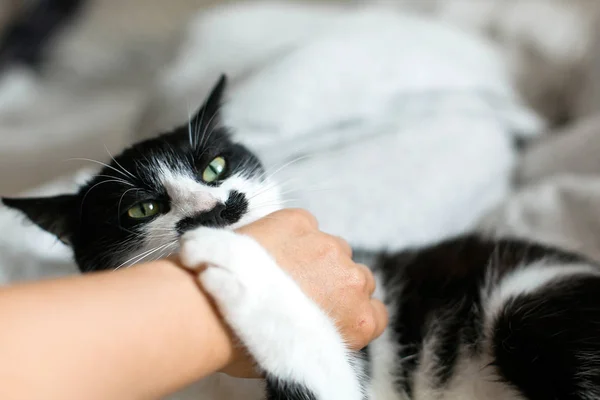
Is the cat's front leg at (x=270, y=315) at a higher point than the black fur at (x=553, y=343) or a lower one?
higher

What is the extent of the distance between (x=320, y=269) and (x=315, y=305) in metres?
0.06

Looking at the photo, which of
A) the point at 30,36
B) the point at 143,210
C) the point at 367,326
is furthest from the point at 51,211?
the point at 30,36

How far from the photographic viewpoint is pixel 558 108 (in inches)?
67.0

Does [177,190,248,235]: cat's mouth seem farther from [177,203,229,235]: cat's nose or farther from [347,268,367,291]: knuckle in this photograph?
[347,268,367,291]: knuckle

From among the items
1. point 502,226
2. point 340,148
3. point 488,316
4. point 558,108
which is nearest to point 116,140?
point 340,148

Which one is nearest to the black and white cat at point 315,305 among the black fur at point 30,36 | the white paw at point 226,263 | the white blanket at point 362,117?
the white paw at point 226,263

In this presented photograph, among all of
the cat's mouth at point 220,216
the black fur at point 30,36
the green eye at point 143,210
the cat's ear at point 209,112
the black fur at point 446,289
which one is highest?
the cat's ear at point 209,112

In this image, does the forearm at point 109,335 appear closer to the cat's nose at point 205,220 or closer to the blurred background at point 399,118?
the cat's nose at point 205,220

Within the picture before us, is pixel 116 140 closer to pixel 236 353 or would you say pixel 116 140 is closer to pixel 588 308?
A: pixel 236 353

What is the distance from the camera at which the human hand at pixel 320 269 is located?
70cm

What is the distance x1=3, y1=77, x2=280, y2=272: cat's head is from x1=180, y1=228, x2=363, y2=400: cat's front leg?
123mm

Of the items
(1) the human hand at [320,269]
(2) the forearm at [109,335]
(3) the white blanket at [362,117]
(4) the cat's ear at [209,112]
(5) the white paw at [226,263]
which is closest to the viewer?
(2) the forearm at [109,335]

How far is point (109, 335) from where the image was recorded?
50 centimetres

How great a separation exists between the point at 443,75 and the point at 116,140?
1081 mm
